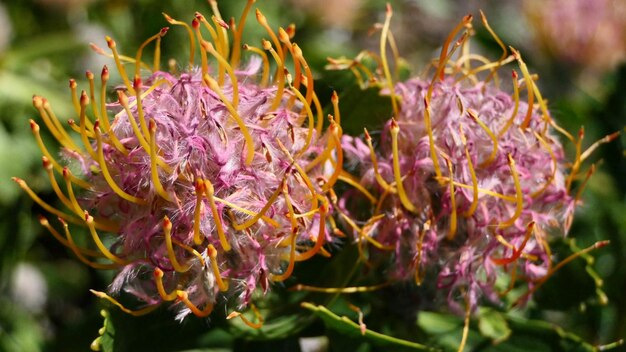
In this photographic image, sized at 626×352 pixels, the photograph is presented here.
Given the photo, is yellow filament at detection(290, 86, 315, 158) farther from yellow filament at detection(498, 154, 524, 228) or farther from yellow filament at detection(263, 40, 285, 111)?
yellow filament at detection(498, 154, 524, 228)

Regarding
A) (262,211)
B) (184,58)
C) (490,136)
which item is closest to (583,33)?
(184,58)

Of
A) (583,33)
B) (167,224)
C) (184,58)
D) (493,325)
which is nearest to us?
(167,224)

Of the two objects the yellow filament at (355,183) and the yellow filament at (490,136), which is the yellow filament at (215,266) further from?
the yellow filament at (490,136)

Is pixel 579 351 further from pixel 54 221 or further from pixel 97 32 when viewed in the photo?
pixel 97 32

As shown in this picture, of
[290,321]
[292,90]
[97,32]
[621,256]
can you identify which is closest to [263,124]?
[292,90]

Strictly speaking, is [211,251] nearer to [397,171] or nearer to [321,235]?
[321,235]

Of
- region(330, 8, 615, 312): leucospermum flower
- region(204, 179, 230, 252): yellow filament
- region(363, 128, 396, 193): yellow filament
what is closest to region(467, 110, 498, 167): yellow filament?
region(330, 8, 615, 312): leucospermum flower
